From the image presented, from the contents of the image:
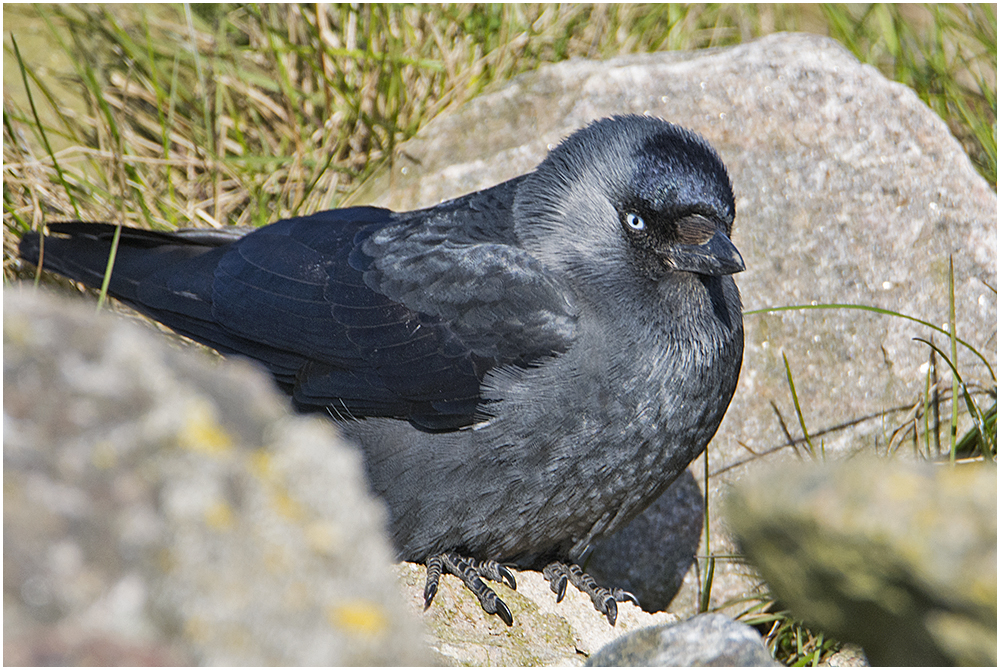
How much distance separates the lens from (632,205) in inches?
116

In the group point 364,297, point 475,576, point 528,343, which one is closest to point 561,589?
point 475,576

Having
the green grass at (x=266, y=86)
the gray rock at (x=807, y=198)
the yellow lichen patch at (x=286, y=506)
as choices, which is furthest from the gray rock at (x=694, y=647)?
the green grass at (x=266, y=86)

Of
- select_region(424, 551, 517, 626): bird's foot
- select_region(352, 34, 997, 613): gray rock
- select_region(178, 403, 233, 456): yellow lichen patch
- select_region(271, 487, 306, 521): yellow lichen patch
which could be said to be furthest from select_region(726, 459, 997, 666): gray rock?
select_region(352, 34, 997, 613): gray rock

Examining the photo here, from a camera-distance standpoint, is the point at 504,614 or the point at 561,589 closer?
the point at 504,614

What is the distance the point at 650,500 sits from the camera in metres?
3.06

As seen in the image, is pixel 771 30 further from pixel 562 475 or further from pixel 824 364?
pixel 562 475

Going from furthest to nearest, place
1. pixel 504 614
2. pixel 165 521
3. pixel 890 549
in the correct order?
1. pixel 504 614
2. pixel 890 549
3. pixel 165 521

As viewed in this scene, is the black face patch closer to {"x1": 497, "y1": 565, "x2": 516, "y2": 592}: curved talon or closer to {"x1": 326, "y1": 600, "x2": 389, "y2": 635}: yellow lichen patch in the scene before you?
{"x1": 497, "y1": 565, "x2": 516, "y2": 592}: curved talon

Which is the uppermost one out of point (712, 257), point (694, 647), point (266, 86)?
point (266, 86)

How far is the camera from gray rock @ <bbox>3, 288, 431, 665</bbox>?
3.66 feet

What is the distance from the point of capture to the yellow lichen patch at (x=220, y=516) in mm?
1190

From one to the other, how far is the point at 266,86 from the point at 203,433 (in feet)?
12.7

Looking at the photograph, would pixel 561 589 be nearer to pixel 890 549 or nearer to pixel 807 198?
pixel 890 549

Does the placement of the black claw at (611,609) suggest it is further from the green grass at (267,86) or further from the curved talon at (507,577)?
the green grass at (267,86)
